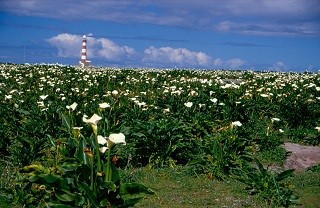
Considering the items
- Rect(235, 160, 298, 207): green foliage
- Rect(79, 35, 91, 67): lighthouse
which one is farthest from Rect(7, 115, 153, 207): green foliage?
Rect(79, 35, 91, 67): lighthouse

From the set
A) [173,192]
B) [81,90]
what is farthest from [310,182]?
[81,90]

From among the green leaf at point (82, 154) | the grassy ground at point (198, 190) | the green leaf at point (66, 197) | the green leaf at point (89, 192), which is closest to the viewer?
the green leaf at point (89, 192)

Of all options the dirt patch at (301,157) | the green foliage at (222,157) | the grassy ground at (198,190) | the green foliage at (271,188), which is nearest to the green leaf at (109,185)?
the grassy ground at (198,190)

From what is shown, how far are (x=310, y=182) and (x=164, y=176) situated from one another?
284 centimetres

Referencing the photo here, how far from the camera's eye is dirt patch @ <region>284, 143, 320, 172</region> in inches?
445

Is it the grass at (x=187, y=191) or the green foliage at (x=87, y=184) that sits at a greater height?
the green foliage at (x=87, y=184)

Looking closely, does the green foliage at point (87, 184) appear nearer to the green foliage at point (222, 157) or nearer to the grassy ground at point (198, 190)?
the grassy ground at point (198, 190)

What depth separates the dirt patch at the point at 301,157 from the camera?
37.1 ft

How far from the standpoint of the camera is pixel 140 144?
10.6 metres

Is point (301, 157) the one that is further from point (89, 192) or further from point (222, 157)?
point (89, 192)

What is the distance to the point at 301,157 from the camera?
38.9ft

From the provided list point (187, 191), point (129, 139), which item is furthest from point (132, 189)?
point (129, 139)

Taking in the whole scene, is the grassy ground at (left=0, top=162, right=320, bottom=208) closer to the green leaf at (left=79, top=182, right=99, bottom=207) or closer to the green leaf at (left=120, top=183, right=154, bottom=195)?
the green leaf at (left=120, top=183, right=154, bottom=195)

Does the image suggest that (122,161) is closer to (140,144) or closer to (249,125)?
(140,144)
